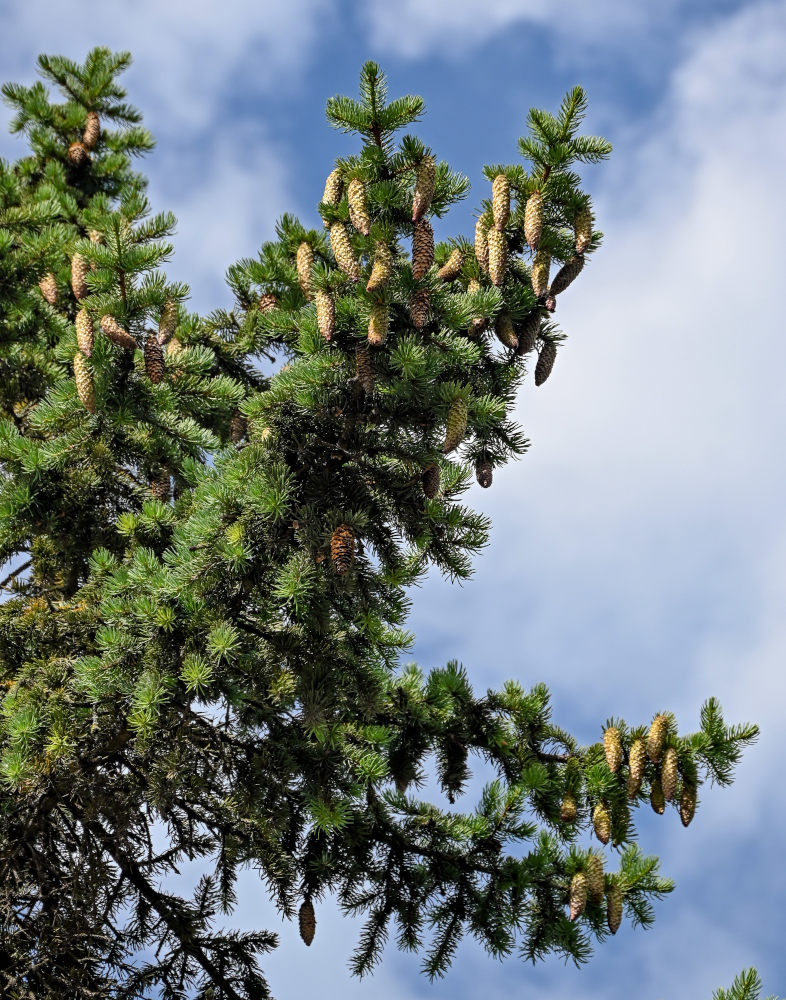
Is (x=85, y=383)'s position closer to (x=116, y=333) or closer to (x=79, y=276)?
(x=116, y=333)

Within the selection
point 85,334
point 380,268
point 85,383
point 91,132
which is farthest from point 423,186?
point 91,132

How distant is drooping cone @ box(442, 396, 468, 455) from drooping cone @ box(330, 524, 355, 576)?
0.54 metres

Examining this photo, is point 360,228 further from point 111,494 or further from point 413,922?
point 413,922

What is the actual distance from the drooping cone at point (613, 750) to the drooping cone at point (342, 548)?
1592 millimetres

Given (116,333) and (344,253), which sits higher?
(344,253)

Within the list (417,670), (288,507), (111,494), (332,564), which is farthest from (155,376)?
(417,670)

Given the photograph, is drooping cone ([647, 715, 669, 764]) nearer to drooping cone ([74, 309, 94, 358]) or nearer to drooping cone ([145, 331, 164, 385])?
drooping cone ([145, 331, 164, 385])

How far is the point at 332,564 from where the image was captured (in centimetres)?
488

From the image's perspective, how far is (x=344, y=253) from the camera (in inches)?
181

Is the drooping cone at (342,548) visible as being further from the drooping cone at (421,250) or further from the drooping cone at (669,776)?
the drooping cone at (669,776)

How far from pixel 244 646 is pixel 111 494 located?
2.16m

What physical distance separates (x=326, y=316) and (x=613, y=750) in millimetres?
2429

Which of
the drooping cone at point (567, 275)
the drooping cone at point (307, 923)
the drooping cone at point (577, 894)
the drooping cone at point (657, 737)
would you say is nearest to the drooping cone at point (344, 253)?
the drooping cone at point (567, 275)

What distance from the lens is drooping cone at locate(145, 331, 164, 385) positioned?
206 inches
